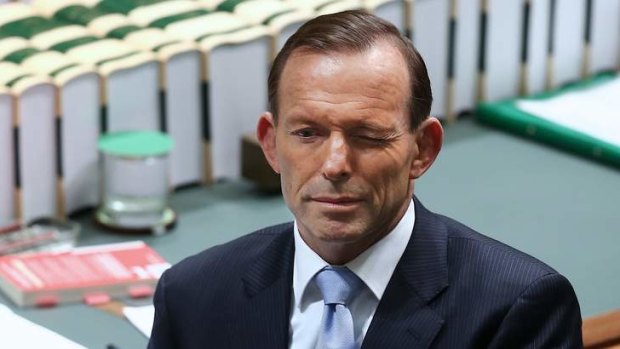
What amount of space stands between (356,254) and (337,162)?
188mm

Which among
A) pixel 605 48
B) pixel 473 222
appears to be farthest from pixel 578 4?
pixel 473 222

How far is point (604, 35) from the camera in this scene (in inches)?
163

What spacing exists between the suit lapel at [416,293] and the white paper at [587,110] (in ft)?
5.27

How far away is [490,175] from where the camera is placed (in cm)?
357

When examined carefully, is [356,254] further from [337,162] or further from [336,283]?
[337,162]

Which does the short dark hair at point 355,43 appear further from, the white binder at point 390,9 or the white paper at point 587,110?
the white paper at point 587,110

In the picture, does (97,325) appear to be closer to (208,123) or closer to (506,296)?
(208,123)

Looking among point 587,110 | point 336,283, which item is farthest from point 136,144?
point 336,283

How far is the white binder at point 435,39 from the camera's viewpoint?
12.1ft

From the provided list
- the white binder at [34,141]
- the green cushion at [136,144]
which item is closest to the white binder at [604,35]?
the green cushion at [136,144]

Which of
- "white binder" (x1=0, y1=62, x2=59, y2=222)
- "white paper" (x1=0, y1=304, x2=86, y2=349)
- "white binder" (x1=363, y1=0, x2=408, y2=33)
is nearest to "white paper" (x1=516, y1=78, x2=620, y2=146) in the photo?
"white binder" (x1=363, y1=0, x2=408, y2=33)

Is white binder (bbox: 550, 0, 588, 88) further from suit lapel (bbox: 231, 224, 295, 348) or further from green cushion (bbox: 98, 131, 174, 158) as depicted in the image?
suit lapel (bbox: 231, 224, 295, 348)

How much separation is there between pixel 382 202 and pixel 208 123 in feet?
4.73

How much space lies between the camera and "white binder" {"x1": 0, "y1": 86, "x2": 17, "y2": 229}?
122 inches
